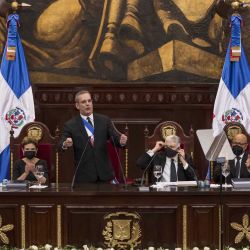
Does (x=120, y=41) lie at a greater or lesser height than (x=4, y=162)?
greater

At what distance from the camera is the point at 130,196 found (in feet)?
22.8

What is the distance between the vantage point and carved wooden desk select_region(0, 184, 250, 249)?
6918 mm

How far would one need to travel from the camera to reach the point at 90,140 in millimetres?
8281

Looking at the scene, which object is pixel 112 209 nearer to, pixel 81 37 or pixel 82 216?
pixel 82 216

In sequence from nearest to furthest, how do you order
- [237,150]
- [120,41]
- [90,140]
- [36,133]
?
[237,150] < [90,140] < [36,133] < [120,41]

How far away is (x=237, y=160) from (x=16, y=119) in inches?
123

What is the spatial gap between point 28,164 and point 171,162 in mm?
1467

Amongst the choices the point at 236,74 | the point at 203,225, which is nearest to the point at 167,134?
the point at 236,74

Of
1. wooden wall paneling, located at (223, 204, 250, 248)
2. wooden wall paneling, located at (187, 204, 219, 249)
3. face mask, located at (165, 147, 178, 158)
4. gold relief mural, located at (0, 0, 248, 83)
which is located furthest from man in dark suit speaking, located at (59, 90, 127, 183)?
gold relief mural, located at (0, 0, 248, 83)

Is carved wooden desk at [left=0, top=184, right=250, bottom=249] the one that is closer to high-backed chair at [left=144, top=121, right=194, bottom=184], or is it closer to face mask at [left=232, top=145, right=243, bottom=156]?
face mask at [left=232, top=145, right=243, bottom=156]

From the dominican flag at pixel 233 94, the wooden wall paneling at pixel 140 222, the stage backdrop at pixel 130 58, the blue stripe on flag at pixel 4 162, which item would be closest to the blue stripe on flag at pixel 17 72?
the stage backdrop at pixel 130 58

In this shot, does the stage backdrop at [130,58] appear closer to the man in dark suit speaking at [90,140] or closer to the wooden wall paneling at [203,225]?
the man in dark suit speaking at [90,140]

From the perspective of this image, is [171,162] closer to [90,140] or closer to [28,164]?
[90,140]

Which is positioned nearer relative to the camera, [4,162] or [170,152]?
[170,152]
